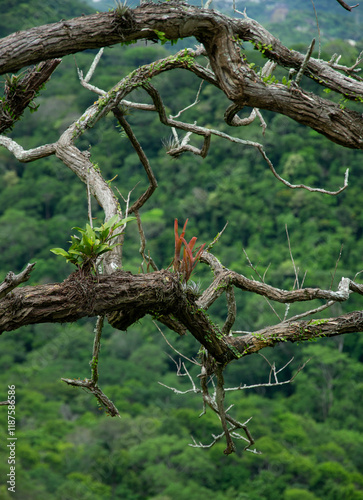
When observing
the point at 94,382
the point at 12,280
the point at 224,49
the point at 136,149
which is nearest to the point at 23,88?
the point at 136,149

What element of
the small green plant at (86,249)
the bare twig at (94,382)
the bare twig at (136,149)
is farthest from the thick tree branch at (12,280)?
the bare twig at (136,149)

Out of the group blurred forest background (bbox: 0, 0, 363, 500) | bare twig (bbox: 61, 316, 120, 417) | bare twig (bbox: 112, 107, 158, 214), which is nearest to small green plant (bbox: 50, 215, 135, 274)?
bare twig (bbox: 61, 316, 120, 417)

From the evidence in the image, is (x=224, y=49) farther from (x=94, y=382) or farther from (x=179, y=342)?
(x=179, y=342)

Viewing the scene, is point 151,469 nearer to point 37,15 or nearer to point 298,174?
point 298,174

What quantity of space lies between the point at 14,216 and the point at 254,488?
71.0 feet

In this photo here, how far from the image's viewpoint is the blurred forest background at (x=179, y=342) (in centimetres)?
3031

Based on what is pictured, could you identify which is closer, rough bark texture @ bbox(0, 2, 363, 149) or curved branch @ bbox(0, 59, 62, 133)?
rough bark texture @ bbox(0, 2, 363, 149)

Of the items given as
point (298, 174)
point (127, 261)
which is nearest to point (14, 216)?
point (127, 261)

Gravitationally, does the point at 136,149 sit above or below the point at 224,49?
below

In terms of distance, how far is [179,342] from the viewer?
116ft

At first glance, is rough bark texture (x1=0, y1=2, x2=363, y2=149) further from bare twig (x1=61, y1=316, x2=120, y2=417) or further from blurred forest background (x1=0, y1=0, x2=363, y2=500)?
blurred forest background (x1=0, y1=0, x2=363, y2=500)

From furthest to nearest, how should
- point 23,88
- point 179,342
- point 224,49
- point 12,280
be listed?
point 179,342 < point 23,88 < point 224,49 < point 12,280

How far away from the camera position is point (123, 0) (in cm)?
229

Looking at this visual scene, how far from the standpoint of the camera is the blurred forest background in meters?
30.3
